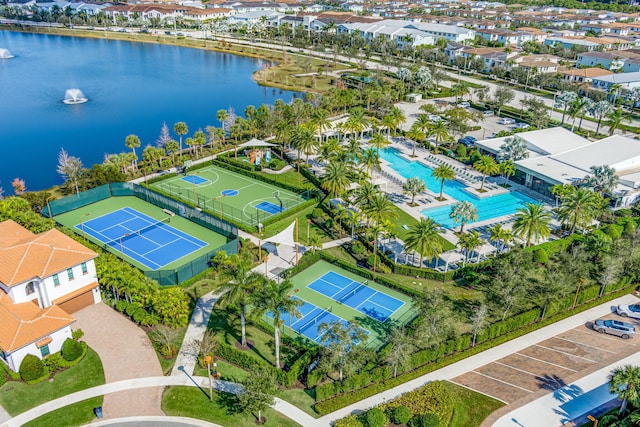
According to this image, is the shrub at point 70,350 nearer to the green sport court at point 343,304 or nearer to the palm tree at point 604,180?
the green sport court at point 343,304

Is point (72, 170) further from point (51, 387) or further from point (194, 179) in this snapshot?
point (51, 387)

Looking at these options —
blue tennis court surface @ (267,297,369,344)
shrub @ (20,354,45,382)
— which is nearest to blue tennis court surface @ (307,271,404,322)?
blue tennis court surface @ (267,297,369,344)

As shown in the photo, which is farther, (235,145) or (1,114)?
(1,114)

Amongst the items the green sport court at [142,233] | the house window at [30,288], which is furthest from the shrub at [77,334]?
the green sport court at [142,233]

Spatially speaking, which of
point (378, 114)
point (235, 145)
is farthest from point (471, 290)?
point (378, 114)

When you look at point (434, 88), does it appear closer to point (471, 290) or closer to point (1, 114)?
point (471, 290)

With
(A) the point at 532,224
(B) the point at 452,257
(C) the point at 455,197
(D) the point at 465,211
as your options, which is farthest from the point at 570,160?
(B) the point at 452,257
